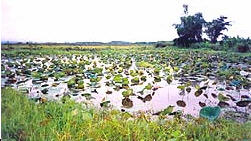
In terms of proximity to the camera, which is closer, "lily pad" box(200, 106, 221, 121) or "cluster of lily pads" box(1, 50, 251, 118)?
"lily pad" box(200, 106, 221, 121)

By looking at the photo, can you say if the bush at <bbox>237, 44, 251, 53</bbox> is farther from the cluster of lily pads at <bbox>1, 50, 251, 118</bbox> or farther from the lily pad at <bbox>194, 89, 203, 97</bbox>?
the lily pad at <bbox>194, 89, 203, 97</bbox>

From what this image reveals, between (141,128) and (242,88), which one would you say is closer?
(141,128)

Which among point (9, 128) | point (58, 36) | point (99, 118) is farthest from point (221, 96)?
point (9, 128)

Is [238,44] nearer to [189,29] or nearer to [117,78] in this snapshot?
[189,29]

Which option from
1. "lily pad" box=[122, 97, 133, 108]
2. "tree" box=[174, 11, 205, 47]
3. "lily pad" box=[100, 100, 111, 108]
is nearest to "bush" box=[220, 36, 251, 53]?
"tree" box=[174, 11, 205, 47]

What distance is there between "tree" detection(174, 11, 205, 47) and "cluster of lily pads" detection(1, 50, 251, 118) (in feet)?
0.24

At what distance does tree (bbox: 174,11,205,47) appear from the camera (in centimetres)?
200

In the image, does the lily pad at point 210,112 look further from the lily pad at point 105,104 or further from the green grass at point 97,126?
the lily pad at point 105,104

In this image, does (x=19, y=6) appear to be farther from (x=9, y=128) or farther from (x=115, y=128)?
(x=115, y=128)

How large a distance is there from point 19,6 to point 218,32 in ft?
3.81

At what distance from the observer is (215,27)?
6.84 feet

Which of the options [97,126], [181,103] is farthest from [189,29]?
[97,126]

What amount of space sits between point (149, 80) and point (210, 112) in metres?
0.43

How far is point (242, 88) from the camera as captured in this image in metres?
2.19
